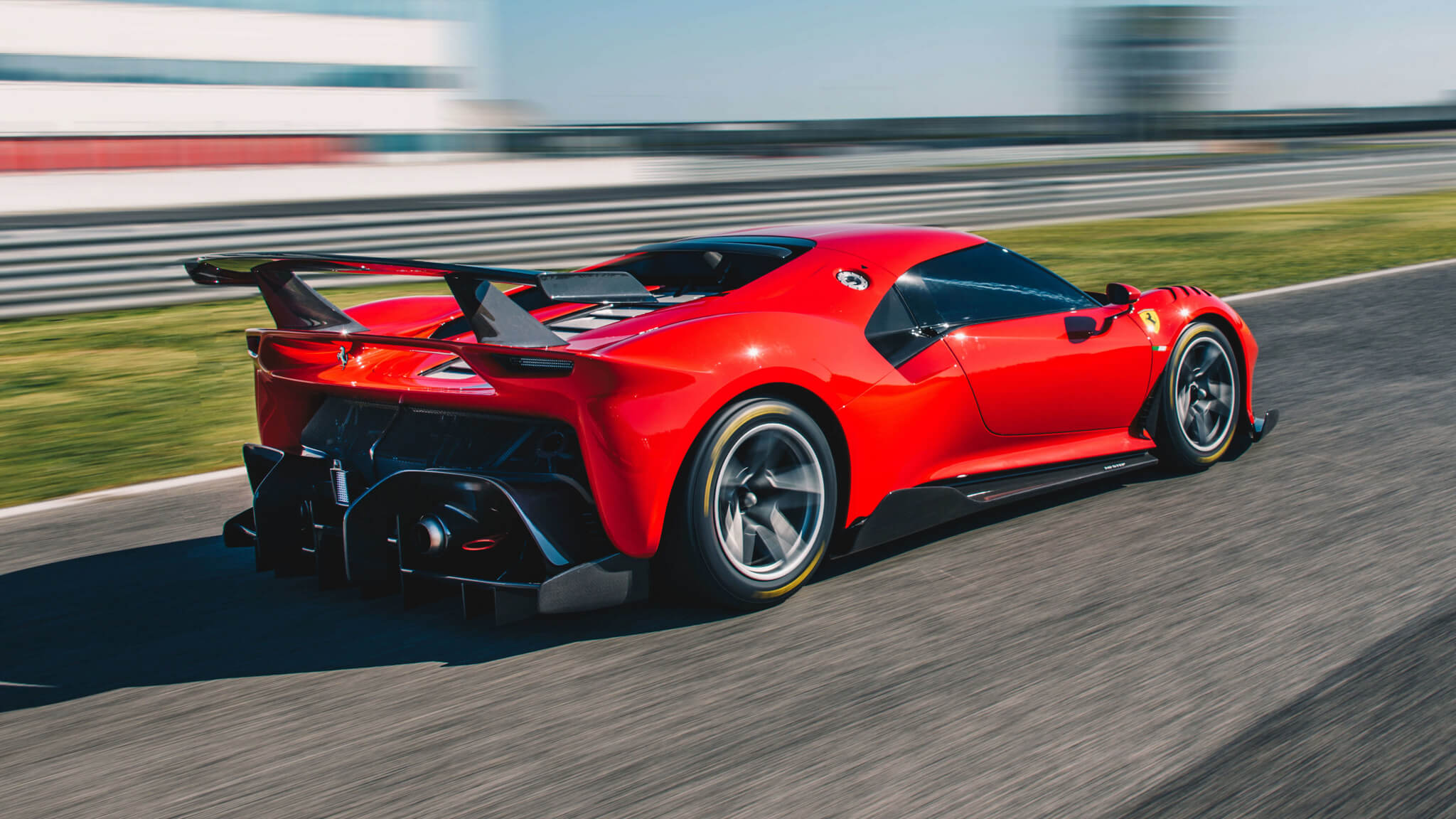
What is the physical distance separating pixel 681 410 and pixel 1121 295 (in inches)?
92.5

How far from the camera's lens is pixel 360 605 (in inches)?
153

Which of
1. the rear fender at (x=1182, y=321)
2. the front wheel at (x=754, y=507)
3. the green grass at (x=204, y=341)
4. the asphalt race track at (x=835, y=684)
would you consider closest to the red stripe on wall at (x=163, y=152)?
the green grass at (x=204, y=341)

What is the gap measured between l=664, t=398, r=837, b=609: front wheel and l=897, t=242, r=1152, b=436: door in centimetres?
76

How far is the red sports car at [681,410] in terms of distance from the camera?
135 inches

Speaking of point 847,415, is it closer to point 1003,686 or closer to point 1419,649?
point 1003,686

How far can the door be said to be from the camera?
4316 mm

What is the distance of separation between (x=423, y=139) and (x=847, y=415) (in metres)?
43.1

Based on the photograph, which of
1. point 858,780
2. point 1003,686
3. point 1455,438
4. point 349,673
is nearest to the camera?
point 858,780

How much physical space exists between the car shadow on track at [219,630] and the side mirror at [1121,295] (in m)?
2.31

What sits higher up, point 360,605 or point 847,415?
point 847,415

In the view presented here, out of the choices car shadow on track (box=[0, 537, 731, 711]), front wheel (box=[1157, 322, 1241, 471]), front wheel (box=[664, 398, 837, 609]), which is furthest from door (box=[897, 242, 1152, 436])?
car shadow on track (box=[0, 537, 731, 711])

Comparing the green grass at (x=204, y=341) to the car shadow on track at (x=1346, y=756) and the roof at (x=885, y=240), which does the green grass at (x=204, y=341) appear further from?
the car shadow on track at (x=1346, y=756)

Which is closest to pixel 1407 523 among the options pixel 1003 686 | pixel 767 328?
pixel 1003 686

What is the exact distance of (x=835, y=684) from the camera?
10.5 feet
